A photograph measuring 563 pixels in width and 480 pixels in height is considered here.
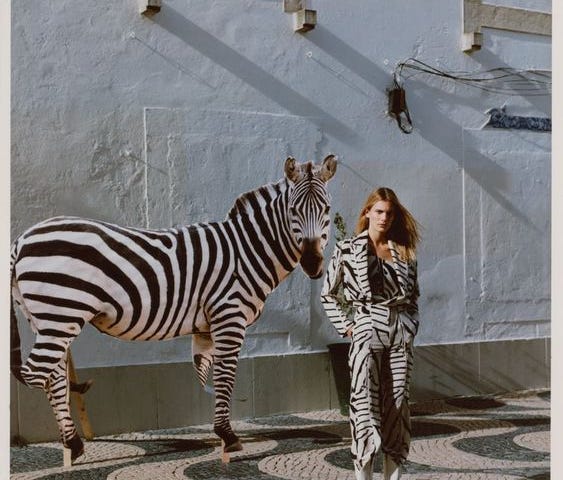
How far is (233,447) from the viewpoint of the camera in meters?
7.23

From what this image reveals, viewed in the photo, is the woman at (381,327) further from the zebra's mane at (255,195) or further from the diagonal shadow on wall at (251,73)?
the diagonal shadow on wall at (251,73)

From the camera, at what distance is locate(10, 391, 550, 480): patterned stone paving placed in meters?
6.63

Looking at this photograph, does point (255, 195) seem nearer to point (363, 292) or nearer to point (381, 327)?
point (363, 292)

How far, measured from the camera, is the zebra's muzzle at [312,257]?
25.4 ft

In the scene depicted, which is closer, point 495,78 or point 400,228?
point 400,228

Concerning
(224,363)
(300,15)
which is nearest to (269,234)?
(224,363)

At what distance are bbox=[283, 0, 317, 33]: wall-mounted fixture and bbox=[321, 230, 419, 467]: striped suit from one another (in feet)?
11.3

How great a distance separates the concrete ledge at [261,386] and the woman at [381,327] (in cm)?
256

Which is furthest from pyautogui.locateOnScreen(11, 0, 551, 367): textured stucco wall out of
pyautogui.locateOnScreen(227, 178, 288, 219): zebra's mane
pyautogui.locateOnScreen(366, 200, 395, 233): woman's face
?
pyautogui.locateOnScreen(366, 200, 395, 233): woman's face

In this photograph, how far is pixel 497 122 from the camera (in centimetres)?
1001

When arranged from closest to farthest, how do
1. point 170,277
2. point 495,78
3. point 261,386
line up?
point 170,277, point 261,386, point 495,78

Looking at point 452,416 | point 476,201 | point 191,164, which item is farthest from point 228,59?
point 452,416

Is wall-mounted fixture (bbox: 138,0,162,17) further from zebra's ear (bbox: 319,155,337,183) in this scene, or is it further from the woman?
the woman

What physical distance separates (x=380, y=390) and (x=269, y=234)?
2.26m
